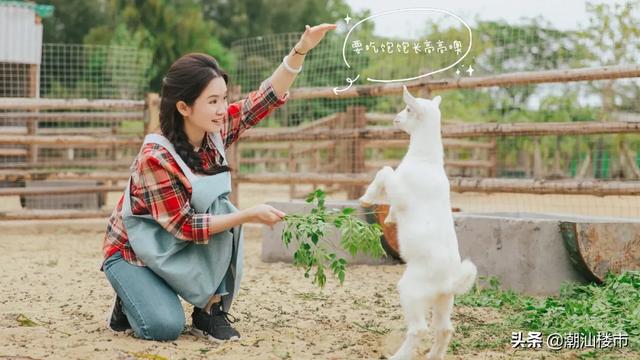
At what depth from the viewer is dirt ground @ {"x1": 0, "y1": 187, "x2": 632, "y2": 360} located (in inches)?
112

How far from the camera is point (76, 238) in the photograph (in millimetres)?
7070

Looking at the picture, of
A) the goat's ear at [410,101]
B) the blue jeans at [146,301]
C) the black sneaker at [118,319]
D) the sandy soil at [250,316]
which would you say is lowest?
the sandy soil at [250,316]

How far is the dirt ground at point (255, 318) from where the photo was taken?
9.37 ft

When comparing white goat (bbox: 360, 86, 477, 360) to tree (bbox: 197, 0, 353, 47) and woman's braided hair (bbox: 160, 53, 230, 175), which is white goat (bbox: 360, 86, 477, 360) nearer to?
woman's braided hair (bbox: 160, 53, 230, 175)

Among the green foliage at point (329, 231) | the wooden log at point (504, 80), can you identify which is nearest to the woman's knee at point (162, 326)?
the green foliage at point (329, 231)

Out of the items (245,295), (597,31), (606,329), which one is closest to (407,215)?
(606,329)

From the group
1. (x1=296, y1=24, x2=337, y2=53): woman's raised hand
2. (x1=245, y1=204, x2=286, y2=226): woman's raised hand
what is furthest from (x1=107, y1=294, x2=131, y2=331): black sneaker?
(x1=296, y1=24, x2=337, y2=53): woman's raised hand

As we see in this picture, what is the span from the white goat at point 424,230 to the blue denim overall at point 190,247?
653mm

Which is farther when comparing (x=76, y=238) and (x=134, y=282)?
(x=76, y=238)

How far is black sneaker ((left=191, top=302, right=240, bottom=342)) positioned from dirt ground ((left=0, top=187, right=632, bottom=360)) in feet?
0.13

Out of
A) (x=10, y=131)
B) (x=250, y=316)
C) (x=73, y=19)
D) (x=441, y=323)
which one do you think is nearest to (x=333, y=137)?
(x=250, y=316)

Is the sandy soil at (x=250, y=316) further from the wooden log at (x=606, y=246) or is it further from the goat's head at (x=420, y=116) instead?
the goat's head at (x=420, y=116)

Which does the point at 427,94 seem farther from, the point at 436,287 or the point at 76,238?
the point at 436,287

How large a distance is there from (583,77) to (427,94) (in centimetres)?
129
